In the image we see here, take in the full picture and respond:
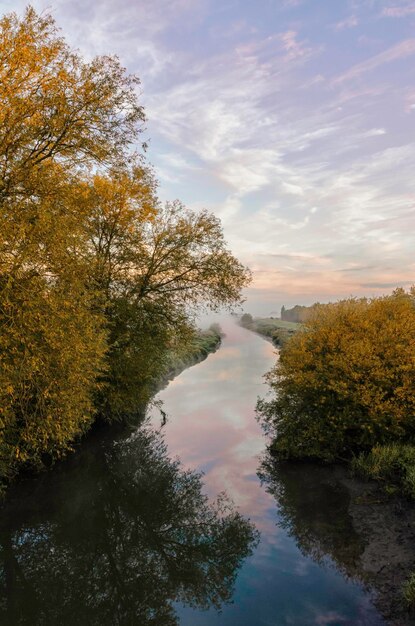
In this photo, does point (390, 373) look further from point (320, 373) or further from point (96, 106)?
point (96, 106)

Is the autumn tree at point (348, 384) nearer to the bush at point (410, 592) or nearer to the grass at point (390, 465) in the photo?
the grass at point (390, 465)

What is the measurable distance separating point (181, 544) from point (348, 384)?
8927mm

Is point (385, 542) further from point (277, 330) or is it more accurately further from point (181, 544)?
point (277, 330)

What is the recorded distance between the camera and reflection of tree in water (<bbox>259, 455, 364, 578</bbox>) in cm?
1226

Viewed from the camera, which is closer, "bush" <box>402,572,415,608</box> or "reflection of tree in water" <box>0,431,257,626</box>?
"bush" <box>402,572,415,608</box>

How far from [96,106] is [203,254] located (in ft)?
38.4

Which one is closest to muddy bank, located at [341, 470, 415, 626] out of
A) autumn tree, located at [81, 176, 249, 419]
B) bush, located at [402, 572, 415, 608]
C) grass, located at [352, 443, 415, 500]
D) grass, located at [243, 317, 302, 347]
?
bush, located at [402, 572, 415, 608]

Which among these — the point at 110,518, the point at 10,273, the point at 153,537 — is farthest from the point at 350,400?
the point at 10,273

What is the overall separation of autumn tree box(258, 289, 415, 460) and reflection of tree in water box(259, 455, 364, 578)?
3.30 feet

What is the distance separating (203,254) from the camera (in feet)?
82.1

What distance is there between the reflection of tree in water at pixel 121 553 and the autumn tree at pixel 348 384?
16.5ft

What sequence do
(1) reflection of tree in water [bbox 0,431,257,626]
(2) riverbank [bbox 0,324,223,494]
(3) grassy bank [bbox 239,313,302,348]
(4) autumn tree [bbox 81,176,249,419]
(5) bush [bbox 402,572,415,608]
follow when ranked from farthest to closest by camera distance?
(3) grassy bank [bbox 239,313,302,348] < (4) autumn tree [bbox 81,176,249,419] < (2) riverbank [bbox 0,324,223,494] < (1) reflection of tree in water [bbox 0,431,257,626] < (5) bush [bbox 402,572,415,608]

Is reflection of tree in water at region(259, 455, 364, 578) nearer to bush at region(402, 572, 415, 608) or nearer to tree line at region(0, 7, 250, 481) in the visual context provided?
bush at region(402, 572, 415, 608)

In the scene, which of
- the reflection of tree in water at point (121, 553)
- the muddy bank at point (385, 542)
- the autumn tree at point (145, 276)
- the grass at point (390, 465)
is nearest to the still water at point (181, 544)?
the reflection of tree in water at point (121, 553)
